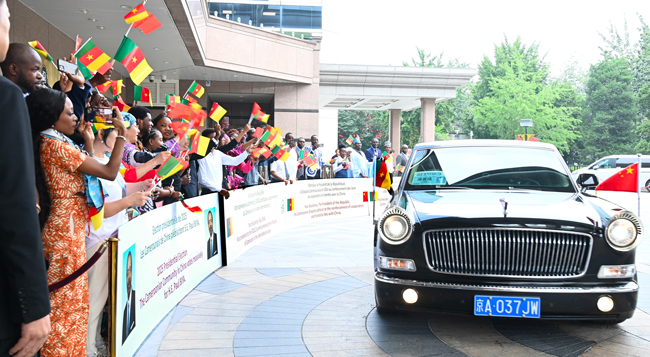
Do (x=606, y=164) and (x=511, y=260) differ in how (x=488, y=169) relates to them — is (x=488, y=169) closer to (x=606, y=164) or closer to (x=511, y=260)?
(x=511, y=260)

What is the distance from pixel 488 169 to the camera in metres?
5.43

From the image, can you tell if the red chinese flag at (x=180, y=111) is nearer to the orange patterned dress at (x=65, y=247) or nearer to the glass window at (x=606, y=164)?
the orange patterned dress at (x=65, y=247)

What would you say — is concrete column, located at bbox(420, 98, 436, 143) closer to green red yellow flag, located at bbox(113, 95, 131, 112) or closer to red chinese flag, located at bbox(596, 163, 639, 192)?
red chinese flag, located at bbox(596, 163, 639, 192)

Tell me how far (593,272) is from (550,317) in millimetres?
505

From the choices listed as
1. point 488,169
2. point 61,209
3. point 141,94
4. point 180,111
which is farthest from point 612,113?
point 61,209

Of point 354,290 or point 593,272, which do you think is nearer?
point 593,272

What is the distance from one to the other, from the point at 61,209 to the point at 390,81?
968 inches

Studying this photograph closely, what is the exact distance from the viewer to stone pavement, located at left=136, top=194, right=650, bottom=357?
13.5ft

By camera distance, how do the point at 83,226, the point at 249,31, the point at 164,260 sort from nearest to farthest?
1. the point at 83,226
2. the point at 164,260
3. the point at 249,31

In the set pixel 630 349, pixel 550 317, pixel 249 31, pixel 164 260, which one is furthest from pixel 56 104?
pixel 249 31

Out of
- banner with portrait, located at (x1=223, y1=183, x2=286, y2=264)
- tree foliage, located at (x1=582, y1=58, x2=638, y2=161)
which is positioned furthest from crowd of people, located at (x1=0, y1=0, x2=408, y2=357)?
tree foliage, located at (x1=582, y1=58, x2=638, y2=161)

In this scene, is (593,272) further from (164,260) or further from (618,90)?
(618,90)

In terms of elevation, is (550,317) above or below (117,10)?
below

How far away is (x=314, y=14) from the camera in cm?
2981
